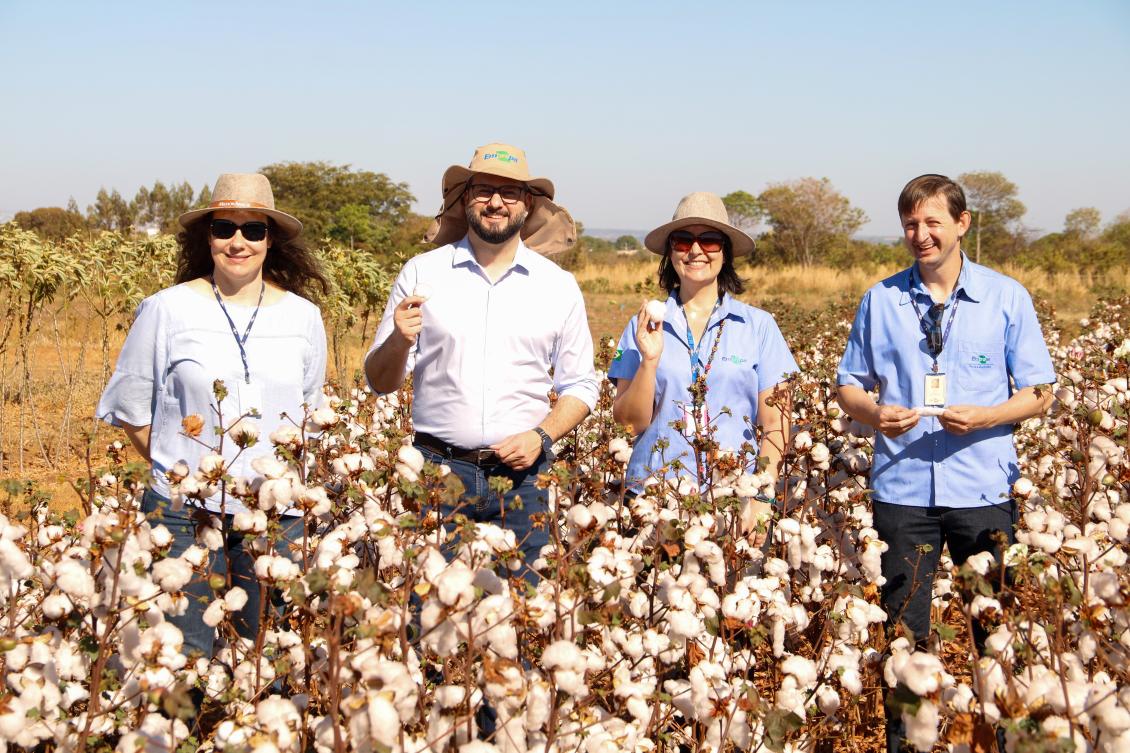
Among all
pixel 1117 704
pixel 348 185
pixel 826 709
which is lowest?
pixel 826 709

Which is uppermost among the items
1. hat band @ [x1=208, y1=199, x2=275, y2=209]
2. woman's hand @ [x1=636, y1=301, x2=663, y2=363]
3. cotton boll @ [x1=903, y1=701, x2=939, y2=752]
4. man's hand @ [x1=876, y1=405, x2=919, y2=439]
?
hat band @ [x1=208, y1=199, x2=275, y2=209]

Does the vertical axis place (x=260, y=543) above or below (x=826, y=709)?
above

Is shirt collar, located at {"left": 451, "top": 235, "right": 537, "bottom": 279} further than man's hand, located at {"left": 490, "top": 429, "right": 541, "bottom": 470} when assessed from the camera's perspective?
Yes

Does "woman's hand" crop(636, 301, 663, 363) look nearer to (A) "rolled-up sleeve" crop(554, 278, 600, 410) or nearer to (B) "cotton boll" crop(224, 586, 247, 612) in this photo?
(A) "rolled-up sleeve" crop(554, 278, 600, 410)

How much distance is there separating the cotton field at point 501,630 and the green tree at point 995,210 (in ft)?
124

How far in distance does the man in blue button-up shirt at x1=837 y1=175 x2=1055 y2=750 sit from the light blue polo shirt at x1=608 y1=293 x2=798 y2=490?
32 cm

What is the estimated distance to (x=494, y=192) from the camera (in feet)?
9.44

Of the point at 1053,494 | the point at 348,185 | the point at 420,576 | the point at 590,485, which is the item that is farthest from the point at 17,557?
the point at 348,185

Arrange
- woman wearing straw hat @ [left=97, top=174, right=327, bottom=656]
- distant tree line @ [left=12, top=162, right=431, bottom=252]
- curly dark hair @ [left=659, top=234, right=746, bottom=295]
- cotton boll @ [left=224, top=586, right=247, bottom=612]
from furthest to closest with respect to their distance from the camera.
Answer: distant tree line @ [left=12, top=162, right=431, bottom=252] → curly dark hair @ [left=659, top=234, right=746, bottom=295] → woman wearing straw hat @ [left=97, top=174, right=327, bottom=656] → cotton boll @ [left=224, top=586, right=247, bottom=612]

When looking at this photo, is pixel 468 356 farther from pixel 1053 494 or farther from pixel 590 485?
pixel 1053 494

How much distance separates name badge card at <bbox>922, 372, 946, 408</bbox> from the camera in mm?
2748

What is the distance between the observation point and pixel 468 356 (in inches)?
110

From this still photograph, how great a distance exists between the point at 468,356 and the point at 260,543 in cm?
87

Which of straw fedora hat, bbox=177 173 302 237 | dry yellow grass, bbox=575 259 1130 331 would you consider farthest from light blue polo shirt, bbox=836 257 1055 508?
dry yellow grass, bbox=575 259 1130 331
